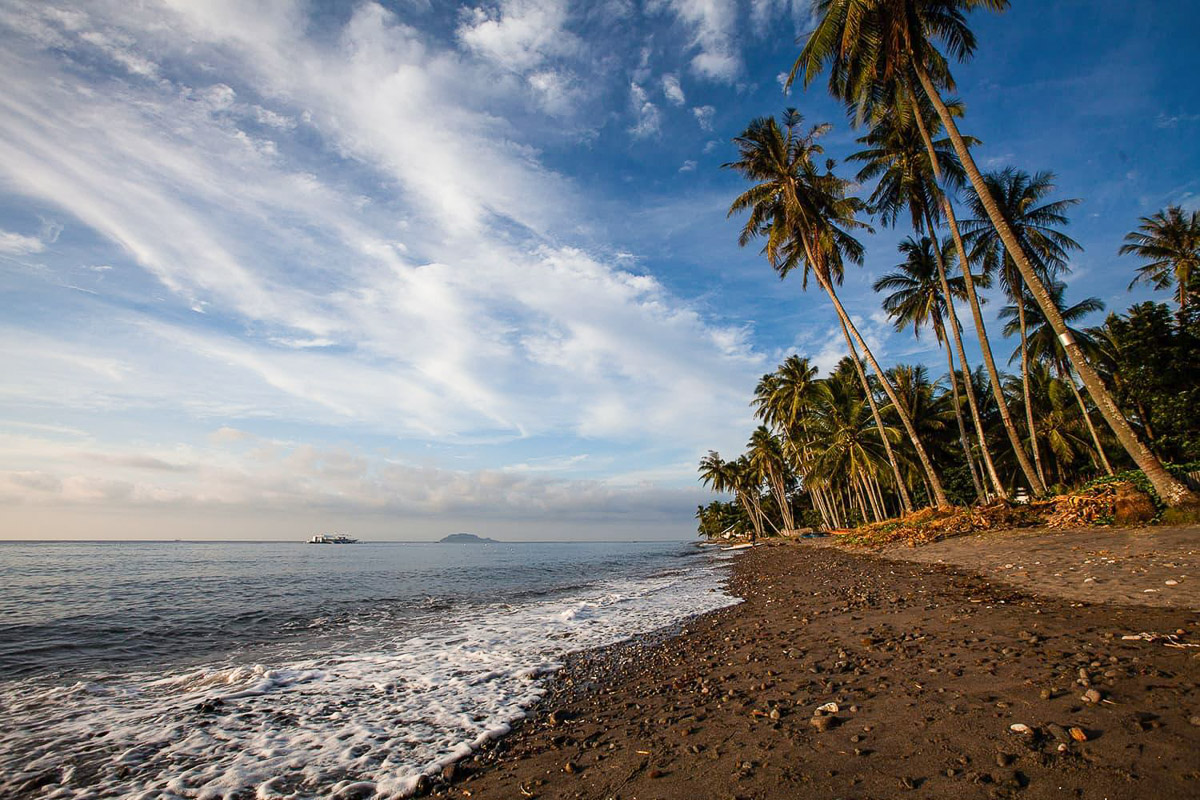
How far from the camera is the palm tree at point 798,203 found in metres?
24.7

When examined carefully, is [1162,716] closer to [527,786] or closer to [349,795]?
[527,786]

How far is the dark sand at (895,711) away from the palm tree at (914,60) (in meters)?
5.51

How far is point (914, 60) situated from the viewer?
51.0 ft

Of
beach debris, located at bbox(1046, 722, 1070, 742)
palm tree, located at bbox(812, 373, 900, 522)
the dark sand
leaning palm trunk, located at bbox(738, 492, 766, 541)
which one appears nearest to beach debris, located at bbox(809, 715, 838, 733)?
the dark sand

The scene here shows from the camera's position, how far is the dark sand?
3434mm

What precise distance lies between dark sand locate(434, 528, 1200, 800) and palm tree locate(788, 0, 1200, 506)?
551 centimetres

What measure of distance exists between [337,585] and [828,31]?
1263 inches

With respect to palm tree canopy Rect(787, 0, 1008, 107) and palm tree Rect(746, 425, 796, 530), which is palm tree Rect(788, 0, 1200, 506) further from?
palm tree Rect(746, 425, 796, 530)

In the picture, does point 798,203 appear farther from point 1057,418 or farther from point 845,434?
point 1057,418

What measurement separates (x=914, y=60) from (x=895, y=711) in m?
18.8

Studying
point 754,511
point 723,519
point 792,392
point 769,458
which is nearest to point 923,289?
point 792,392

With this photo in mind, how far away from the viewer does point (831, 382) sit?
40.4 metres

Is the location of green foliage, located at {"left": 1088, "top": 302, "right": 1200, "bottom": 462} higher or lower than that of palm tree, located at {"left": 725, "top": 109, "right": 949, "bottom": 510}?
lower

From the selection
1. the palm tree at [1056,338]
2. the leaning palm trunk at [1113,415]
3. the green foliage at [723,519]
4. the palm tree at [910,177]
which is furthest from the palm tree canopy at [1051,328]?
the green foliage at [723,519]
